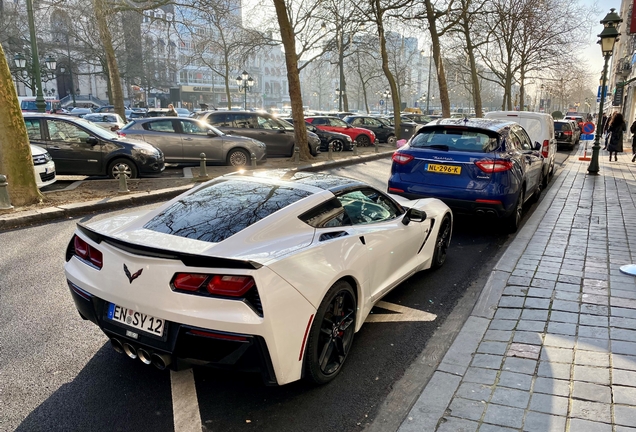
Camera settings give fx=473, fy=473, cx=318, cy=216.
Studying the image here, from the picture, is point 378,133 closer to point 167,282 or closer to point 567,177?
point 567,177

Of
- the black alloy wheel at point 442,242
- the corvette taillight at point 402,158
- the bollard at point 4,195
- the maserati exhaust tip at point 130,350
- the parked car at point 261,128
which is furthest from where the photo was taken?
the parked car at point 261,128

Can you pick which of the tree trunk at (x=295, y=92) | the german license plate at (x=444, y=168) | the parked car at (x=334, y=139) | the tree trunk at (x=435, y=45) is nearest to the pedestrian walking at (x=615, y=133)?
the parked car at (x=334, y=139)

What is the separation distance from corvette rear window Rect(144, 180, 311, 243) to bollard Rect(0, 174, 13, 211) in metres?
5.50

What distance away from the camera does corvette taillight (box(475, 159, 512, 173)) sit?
21.9ft

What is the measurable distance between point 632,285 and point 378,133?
72.0 ft

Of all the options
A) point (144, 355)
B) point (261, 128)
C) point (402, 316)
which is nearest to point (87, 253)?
point (144, 355)

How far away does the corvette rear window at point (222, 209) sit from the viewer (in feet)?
10.3

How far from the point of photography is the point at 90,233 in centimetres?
321

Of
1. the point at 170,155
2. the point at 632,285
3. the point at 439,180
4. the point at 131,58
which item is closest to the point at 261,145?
the point at 170,155

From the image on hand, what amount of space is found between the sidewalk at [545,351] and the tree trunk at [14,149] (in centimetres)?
770

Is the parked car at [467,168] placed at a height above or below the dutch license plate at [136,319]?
above

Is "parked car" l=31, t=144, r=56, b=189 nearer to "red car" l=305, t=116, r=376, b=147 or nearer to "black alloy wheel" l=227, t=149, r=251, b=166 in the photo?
"black alloy wheel" l=227, t=149, r=251, b=166

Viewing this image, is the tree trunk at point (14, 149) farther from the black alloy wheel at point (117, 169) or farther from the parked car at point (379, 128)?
the parked car at point (379, 128)

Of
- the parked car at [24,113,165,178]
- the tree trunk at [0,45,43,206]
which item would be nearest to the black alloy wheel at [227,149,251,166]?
the parked car at [24,113,165,178]
